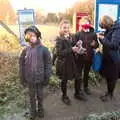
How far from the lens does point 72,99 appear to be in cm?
680

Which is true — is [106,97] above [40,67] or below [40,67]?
below

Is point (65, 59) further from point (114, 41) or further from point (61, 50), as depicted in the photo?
point (114, 41)

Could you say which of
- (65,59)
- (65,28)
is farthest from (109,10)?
(65,59)

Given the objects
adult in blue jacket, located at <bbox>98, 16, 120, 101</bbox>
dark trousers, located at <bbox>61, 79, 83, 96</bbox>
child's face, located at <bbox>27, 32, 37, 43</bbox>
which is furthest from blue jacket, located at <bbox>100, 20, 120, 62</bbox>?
child's face, located at <bbox>27, 32, 37, 43</bbox>

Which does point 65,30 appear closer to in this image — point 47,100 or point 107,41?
point 107,41

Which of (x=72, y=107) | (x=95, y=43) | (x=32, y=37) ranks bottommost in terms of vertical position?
(x=72, y=107)

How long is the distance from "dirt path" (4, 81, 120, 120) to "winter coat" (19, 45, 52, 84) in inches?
28.1

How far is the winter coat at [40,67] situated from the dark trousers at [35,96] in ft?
0.35

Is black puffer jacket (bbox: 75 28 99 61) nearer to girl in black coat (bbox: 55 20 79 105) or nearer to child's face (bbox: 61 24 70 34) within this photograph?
girl in black coat (bbox: 55 20 79 105)

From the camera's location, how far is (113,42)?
6184 millimetres

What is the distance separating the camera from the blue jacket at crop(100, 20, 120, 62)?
244 inches

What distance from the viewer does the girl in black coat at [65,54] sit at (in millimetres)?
6102

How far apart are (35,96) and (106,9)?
9.12ft

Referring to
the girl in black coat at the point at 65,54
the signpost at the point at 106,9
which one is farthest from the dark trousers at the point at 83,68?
the signpost at the point at 106,9
